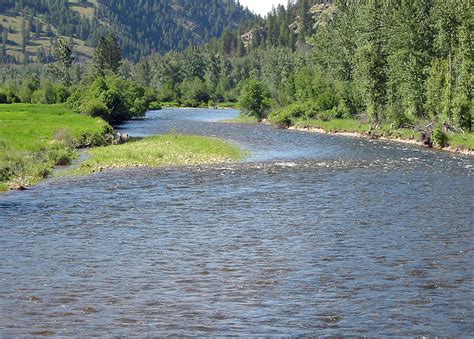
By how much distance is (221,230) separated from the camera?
4047 cm

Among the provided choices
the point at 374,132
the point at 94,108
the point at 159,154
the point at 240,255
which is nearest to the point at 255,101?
the point at 94,108

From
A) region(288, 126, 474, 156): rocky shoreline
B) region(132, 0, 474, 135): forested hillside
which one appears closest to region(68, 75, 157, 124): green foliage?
region(132, 0, 474, 135): forested hillside

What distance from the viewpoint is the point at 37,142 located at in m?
79.9

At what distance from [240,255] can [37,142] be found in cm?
5366

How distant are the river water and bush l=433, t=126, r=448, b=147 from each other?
2557cm

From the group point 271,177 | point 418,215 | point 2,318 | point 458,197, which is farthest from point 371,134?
point 2,318

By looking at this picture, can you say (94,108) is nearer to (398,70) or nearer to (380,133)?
(380,133)

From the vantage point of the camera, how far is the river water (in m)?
24.6

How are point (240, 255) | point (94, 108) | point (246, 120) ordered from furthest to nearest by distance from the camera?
point (246, 120)
point (94, 108)
point (240, 255)

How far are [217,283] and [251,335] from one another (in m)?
6.75

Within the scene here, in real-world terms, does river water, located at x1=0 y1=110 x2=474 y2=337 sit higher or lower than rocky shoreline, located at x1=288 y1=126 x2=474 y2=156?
lower

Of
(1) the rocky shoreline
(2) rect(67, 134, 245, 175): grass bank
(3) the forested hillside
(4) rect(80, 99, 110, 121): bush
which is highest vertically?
(3) the forested hillside

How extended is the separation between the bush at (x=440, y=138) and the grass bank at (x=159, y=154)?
29379mm

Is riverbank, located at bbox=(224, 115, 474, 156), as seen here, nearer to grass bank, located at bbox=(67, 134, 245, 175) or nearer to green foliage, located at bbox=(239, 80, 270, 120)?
green foliage, located at bbox=(239, 80, 270, 120)
